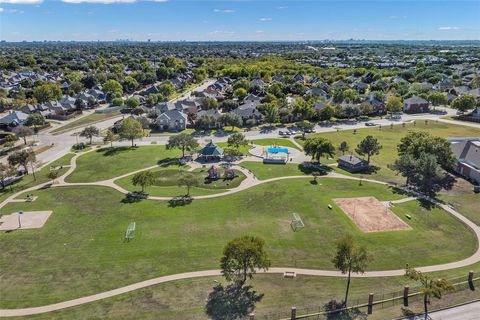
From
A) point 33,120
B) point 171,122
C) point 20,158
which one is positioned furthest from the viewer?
point 171,122

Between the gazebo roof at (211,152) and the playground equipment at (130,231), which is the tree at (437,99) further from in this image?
the playground equipment at (130,231)

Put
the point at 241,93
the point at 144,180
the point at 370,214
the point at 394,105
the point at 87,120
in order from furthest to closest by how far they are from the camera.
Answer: the point at 241,93 < the point at 394,105 < the point at 87,120 < the point at 144,180 < the point at 370,214

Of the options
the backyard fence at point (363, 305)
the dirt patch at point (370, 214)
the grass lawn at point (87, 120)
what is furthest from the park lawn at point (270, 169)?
the grass lawn at point (87, 120)

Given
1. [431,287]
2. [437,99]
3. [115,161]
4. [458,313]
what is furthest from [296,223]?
[437,99]

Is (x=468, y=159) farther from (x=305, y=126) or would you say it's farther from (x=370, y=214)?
(x=305, y=126)

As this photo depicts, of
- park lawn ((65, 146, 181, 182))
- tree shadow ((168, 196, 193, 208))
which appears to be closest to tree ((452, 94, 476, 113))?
park lawn ((65, 146, 181, 182))
